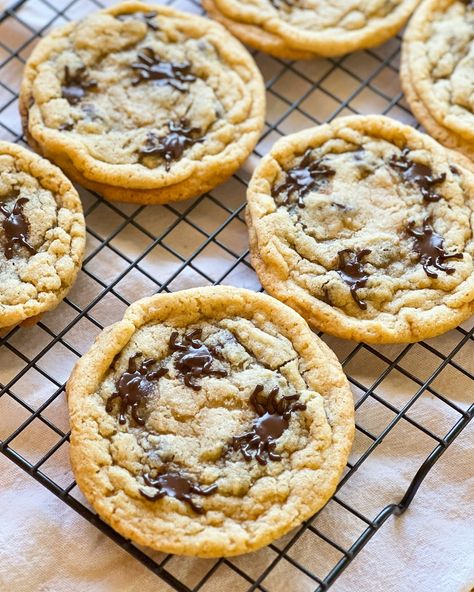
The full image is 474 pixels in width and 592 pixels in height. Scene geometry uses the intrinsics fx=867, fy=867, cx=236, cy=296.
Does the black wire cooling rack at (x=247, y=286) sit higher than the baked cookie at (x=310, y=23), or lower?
lower

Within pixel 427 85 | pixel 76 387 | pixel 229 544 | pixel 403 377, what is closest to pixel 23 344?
pixel 76 387

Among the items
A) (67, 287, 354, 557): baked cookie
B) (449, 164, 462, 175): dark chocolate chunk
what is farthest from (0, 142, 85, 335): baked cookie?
(449, 164, 462, 175): dark chocolate chunk

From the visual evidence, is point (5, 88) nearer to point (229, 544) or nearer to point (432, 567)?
point (229, 544)

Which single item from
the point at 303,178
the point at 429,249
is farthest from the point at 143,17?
the point at 429,249

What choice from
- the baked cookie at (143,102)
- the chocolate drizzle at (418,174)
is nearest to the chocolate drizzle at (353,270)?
the chocolate drizzle at (418,174)

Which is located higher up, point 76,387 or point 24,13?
point 24,13

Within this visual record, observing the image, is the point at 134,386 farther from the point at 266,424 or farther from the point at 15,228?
the point at 15,228

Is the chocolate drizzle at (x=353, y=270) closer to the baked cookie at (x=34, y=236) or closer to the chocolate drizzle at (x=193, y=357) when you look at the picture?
the chocolate drizzle at (x=193, y=357)

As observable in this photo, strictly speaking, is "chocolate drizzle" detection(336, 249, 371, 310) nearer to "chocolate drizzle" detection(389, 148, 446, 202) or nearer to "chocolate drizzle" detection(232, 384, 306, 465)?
"chocolate drizzle" detection(389, 148, 446, 202)
